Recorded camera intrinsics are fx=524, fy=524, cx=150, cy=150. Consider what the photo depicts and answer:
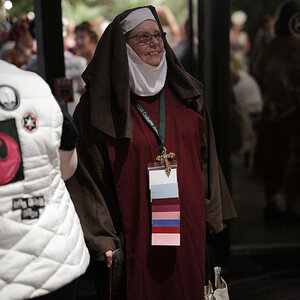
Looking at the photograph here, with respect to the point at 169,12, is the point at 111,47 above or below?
below

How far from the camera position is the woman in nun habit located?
2.53m

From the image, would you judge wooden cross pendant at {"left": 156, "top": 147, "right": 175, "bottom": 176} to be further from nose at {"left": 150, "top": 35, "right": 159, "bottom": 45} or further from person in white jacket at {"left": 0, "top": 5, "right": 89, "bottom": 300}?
person in white jacket at {"left": 0, "top": 5, "right": 89, "bottom": 300}

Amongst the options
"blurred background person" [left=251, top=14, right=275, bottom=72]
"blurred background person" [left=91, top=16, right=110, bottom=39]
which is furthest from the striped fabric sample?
"blurred background person" [left=251, top=14, right=275, bottom=72]

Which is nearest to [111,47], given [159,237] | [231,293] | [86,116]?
[86,116]

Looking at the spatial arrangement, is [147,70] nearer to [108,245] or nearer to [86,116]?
[86,116]

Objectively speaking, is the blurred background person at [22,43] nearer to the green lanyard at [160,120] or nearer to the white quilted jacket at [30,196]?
the green lanyard at [160,120]

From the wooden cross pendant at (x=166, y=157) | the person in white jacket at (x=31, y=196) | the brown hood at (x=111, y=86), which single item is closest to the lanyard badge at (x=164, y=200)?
the wooden cross pendant at (x=166, y=157)

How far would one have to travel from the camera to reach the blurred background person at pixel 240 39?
452cm

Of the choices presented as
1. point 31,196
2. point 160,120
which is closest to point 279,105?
point 160,120

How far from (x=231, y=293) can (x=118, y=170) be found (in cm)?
183

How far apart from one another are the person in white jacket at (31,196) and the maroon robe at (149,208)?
A: 0.60 meters

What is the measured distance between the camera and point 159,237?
8.35ft

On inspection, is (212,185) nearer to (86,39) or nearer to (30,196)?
(30,196)

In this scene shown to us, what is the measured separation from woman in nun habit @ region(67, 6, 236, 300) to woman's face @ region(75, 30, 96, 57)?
78.3 inches
